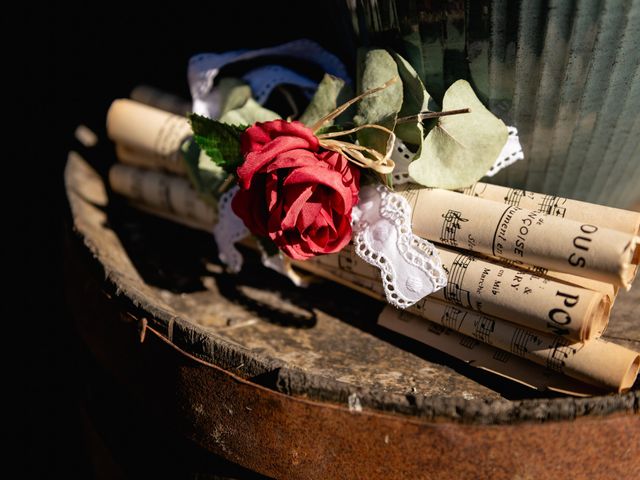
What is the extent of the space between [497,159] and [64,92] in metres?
0.95

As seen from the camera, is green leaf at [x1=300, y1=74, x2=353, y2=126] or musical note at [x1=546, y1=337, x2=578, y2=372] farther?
green leaf at [x1=300, y1=74, x2=353, y2=126]

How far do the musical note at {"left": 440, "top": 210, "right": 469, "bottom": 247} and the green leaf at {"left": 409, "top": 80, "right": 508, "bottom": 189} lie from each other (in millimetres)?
32

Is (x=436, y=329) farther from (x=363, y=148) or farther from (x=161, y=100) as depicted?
(x=161, y=100)

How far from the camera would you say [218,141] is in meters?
0.67

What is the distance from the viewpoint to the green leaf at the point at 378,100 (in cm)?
62

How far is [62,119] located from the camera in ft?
4.32

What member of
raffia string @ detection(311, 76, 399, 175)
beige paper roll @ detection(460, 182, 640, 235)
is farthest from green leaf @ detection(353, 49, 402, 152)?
beige paper roll @ detection(460, 182, 640, 235)

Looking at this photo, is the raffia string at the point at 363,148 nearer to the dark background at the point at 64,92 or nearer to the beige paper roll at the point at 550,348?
the beige paper roll at the point at 550,348

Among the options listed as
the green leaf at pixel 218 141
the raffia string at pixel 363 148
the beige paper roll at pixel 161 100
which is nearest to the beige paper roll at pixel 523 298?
the raffia string at pixel 363 148

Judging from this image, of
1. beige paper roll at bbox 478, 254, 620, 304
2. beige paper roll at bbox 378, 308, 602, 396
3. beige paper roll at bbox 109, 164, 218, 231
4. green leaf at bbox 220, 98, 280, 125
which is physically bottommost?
beige paper roll at bbox 378, 308, 602, 396

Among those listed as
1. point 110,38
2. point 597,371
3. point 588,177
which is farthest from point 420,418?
point 110,38

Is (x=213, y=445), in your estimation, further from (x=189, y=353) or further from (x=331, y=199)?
(x=331, y=199)

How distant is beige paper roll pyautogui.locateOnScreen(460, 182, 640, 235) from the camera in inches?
21.9

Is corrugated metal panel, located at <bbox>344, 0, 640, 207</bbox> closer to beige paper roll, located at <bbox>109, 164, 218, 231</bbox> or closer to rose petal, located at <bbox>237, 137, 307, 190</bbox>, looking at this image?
rose petal, located at <bbox>237, 137, 307, 190</bbox>
